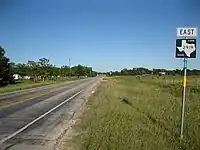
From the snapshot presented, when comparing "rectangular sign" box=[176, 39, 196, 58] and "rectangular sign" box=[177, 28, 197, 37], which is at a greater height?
"rectangular sign" box=[177, 28, 197, 37]

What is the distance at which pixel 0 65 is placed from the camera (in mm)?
66500

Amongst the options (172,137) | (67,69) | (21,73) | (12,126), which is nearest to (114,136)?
(172,137)

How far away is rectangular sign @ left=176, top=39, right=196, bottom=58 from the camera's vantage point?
8.64m

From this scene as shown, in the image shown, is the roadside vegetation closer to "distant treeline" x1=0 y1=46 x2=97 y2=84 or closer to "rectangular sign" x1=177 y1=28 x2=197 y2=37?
"distant treeline" x1=0 y1=46 x2=97 y2=84

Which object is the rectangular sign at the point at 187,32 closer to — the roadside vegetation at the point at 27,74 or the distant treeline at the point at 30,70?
the roadside vegetation at the point at 27,74

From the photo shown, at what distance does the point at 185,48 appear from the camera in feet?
28.5

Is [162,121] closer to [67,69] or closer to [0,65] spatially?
[0,65]

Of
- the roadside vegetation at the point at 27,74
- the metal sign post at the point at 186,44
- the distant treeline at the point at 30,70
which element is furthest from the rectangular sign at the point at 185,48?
the distant treeline at the point at 30,70

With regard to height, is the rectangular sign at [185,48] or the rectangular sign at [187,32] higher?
the rectangular sign at [187,32]

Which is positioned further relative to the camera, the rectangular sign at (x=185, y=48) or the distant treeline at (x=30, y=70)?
the distant treeline at (x=30, y=70)

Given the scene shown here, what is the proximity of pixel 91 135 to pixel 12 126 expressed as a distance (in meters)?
3.45

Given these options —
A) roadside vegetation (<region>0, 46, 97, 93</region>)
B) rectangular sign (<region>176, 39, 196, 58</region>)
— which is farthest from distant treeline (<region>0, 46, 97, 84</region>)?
rectangular sign (<region>176, 39, 196, 58</region>)

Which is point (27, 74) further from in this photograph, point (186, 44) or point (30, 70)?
point (186, 44)

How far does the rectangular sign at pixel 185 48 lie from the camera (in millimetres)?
8641
